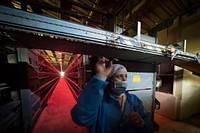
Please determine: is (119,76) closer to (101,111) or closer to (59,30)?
(101,111)

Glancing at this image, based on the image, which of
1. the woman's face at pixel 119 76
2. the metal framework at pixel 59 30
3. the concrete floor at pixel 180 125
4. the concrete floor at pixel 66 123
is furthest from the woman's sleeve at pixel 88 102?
the concrete floor at pixel 180 125

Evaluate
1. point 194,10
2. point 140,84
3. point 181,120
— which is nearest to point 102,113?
point 140,84

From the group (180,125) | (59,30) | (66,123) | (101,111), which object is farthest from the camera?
(180,125)

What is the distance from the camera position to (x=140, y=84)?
1822mm

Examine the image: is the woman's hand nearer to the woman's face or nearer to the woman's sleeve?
the woman's sleeve

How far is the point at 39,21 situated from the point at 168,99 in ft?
11.5

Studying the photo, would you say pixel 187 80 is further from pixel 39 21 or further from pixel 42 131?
pixel 42 131

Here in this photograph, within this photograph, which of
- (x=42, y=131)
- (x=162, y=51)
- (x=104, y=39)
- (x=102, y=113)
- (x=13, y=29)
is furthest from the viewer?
(x=42, y=131)

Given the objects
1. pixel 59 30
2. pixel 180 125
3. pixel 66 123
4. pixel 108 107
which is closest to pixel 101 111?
pixel 108 107

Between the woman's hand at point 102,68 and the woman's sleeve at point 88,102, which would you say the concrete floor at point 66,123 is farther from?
the woman's hand at point 102,68

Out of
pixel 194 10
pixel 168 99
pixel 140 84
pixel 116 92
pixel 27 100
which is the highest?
pixel 194 10

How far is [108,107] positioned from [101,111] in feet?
0.25

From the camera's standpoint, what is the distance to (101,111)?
887 millimetres

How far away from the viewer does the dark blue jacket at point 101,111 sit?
764mm
